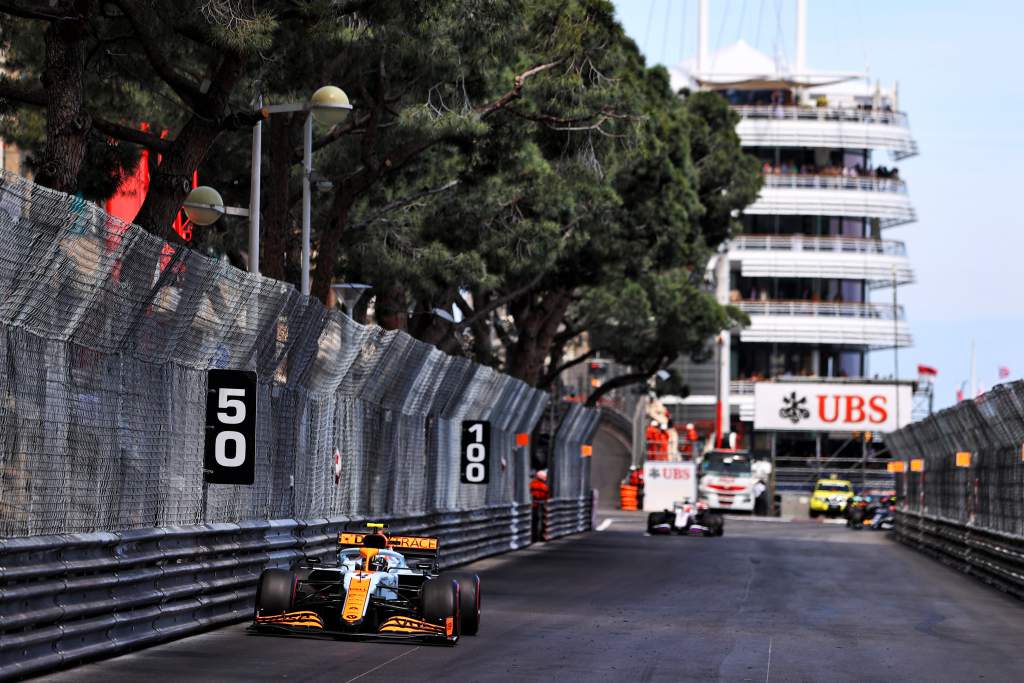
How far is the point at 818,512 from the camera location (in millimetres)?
69562

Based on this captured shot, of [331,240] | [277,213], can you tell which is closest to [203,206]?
[277,213]

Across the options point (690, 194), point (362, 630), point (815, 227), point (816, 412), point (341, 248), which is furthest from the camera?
point (815, 227)

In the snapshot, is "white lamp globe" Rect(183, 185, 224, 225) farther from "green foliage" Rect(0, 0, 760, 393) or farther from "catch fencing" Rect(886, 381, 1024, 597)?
"catch fencing" Rect(886, 381, 1024, 597)

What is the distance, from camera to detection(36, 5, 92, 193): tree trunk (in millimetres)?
15336

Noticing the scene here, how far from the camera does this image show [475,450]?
88.2 ft

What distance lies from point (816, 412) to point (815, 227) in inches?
1020

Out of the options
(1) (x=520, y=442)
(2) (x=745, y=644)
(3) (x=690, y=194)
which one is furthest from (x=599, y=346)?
(2) (x=745, y=644)

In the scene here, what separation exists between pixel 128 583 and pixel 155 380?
1749mm

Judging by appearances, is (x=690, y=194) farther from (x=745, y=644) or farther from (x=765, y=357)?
(x=765, y=357)

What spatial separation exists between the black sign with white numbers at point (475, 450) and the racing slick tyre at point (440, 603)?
12.6 m

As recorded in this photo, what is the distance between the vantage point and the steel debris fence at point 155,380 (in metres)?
10.9

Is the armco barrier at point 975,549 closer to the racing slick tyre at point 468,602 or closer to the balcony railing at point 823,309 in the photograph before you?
the racing slick tyre at point 468,602

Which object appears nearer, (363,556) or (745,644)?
(363,556)

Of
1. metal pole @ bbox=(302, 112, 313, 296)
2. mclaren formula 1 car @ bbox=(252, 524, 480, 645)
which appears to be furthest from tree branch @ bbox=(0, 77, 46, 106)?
mclaren formula 1 car @ bbox=(252, 524, 480, 645)
